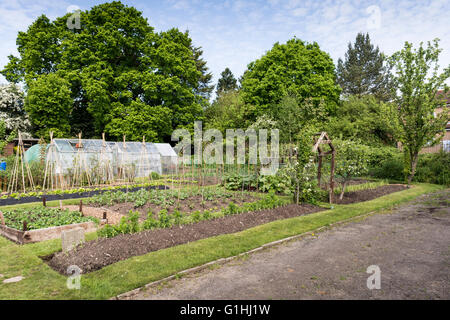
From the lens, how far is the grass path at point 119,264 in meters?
4.27

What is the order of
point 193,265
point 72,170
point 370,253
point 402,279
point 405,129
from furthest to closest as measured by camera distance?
point 405,129 → point 72,170 → point 370,253 → point 193,265 → point 402,279

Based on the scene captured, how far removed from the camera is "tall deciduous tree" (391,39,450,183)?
54.6ft

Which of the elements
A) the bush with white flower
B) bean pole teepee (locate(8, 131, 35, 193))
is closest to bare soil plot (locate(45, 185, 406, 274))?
the bush with white flower

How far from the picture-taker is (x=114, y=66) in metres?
28.7

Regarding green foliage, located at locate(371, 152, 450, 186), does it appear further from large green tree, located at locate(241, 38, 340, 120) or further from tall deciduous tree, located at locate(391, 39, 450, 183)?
large green tree, located at locate(241, 38, 340, 120)

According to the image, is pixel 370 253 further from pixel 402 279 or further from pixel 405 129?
pixel 405 129

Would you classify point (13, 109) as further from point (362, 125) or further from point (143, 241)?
point (362, 125)

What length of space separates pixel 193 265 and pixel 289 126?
51.9 ft

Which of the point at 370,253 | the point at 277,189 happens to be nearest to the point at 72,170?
the point at 277,189

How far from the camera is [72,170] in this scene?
16.4 m

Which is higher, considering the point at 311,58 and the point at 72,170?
the point at 311,58

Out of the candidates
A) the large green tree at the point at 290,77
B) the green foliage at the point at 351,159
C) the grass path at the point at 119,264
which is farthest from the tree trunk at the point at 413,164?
the grass path at the point at 119,264

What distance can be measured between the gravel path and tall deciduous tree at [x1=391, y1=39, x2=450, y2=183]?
36.6 feet
